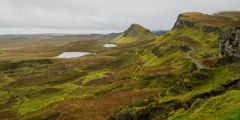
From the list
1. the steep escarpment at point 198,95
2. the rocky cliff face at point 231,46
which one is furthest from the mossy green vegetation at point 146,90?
the rocky cliff face at point 231,46

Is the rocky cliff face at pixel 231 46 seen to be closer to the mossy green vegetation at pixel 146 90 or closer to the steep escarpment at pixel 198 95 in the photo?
the steep escarpment at pixel 198 95

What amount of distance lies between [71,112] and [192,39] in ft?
375

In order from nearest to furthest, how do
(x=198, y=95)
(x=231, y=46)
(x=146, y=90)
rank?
(x=198, y=95), (x=231, y=46), (x=146, y=90)

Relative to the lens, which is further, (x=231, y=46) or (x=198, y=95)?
(x=231, y=46)

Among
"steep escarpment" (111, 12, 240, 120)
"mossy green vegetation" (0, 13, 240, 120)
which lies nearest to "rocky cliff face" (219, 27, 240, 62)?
"steep escarpment" (111, 12, 240, 120)

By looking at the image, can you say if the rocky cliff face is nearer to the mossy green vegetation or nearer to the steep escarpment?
the steep escarpment

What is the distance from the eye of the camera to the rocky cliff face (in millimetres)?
78750

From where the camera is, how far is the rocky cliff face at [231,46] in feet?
258

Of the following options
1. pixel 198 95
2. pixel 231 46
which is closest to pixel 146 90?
pixel 231 46

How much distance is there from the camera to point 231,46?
81438 mm

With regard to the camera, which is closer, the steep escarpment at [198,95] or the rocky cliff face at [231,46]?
the steep escarpment at [198,95]

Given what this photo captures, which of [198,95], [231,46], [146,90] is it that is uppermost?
[231,46]

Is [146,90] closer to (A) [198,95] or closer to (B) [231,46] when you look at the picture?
(B) [231,46]

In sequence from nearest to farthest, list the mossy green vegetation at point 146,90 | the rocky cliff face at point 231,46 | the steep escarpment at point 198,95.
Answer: the steep escarpment at point 198,95
the mossy green vegetation at point 146,90
the rocky cliff face at point 231,46
